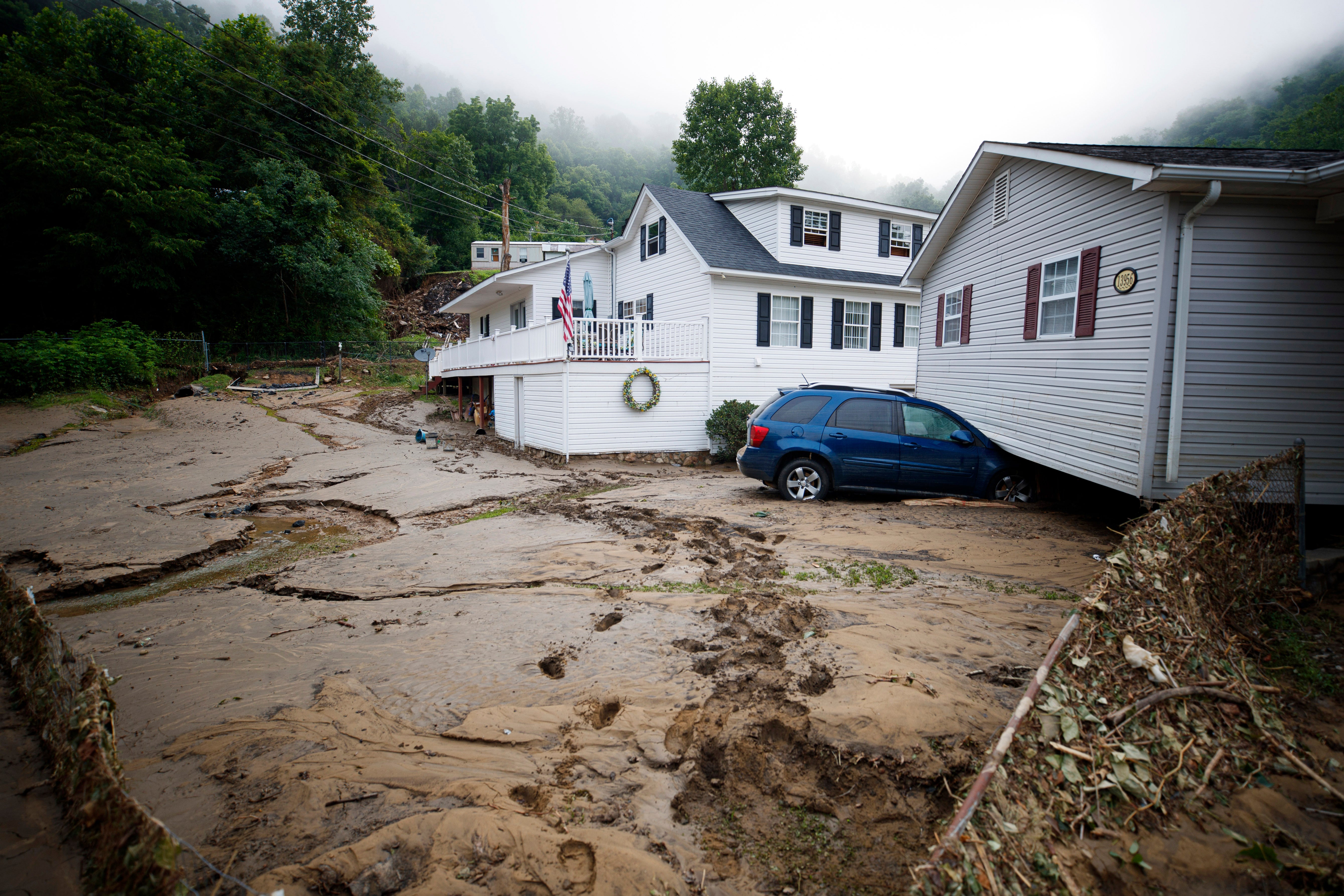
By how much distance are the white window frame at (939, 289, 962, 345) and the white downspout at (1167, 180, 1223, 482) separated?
16.8ft

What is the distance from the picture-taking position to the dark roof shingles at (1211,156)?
6.44 m

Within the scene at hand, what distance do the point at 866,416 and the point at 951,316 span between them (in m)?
4.71

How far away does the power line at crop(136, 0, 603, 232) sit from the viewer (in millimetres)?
16984

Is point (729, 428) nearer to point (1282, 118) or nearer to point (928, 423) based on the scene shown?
point (928, 423)

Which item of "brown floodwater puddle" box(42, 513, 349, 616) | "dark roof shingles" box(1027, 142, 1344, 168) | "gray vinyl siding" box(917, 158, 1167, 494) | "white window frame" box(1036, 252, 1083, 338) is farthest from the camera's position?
"white window frame" box(1036, 252, 1083, 338)

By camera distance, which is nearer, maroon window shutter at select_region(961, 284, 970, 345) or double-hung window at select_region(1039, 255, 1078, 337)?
double-hung window at select_region(1039, 255, 1078, 337)

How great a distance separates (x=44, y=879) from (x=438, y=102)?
494 ft

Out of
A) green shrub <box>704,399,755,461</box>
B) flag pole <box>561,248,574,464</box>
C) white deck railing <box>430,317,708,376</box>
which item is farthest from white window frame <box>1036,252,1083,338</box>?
flag pole <box>561,248,574,464</box>

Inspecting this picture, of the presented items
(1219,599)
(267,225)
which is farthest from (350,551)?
(267,225)

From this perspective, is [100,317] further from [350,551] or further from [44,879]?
[44,879]

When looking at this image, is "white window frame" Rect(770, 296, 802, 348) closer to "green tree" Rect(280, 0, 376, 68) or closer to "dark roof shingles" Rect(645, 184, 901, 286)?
"dark roof shingles" Rect(645, 184, 901, 286)

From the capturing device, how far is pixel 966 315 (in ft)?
38.1

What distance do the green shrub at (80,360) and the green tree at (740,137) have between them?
31.0 m

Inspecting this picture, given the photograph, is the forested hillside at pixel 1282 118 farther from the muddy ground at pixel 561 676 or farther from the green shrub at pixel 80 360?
the green shrub at pixel 80 360
